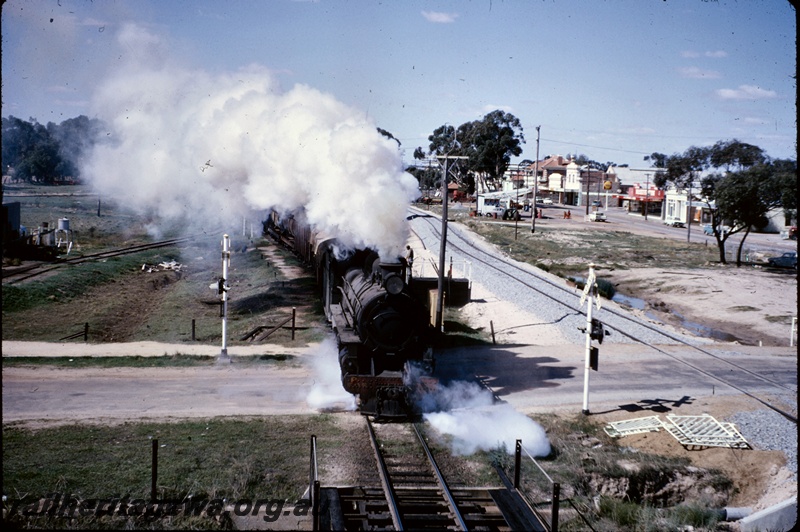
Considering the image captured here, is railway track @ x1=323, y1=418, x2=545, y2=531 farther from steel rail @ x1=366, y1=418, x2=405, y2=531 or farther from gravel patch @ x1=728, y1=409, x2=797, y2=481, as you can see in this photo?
gravel patch @ x1=728, y1=409, x2=797, y2=481

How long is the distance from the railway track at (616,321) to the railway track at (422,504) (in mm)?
9029

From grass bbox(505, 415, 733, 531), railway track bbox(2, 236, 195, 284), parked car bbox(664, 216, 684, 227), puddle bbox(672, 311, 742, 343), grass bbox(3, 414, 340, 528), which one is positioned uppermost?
parked car bbox(664, 216, 684, 227)

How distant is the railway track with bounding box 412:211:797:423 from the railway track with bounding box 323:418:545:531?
9029 millimetres

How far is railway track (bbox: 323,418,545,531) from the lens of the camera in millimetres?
9008

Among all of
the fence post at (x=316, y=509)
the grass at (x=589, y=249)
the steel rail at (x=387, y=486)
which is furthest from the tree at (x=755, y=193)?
the fence post at (x=316, y=509)

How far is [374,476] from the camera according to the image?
35.3 ft

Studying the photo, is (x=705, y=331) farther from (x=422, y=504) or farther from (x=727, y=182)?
(x=422, y=504)

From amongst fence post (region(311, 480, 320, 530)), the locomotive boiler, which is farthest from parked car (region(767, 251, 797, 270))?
fence post (region(311, 480, 320, 530))

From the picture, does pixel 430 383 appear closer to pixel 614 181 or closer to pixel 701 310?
pixel 701 310

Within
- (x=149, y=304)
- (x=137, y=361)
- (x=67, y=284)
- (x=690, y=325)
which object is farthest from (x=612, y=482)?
(x=67, y=284)

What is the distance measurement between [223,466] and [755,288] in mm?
34424

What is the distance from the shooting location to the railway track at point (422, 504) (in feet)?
29.6

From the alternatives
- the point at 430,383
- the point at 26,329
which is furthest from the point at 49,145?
the point at 430,383

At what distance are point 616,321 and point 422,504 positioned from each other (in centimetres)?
1768
